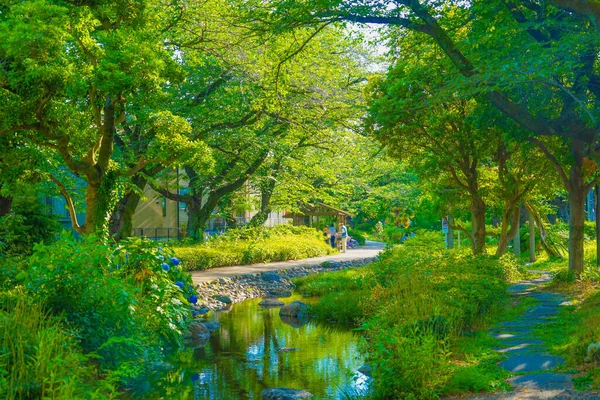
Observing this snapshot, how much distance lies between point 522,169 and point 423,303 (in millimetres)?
9457

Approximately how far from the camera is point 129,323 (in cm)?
802

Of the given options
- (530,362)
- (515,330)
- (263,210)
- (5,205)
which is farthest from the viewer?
(263,210)

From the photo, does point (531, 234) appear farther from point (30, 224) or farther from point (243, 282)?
point (30, 224)

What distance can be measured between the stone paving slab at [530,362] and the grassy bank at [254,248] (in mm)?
14044

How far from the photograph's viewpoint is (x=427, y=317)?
8891mm

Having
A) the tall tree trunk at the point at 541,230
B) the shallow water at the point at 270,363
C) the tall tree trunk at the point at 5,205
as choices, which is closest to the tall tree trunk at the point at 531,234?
the tall tree trunk at the point at 541,230

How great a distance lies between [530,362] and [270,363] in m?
3.80

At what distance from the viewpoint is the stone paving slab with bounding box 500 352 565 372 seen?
7.30 meters

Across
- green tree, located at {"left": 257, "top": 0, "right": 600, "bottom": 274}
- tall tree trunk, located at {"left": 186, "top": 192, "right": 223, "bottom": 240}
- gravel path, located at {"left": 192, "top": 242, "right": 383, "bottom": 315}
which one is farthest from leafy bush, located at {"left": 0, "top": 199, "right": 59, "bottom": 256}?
tall tree trunk, located at {"left": 186, "top": 192, "right": 223, "bottom": 240}

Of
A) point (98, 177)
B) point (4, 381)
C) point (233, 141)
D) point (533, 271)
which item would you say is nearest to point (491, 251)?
point (533, 271)

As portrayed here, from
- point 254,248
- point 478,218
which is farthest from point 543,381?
point 254,248

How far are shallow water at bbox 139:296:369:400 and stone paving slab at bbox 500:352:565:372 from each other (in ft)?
5.65

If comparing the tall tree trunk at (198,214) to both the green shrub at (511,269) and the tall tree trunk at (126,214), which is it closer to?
the tall tree trunk at (126,214)

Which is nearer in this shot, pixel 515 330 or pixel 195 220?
pixel 515 330
